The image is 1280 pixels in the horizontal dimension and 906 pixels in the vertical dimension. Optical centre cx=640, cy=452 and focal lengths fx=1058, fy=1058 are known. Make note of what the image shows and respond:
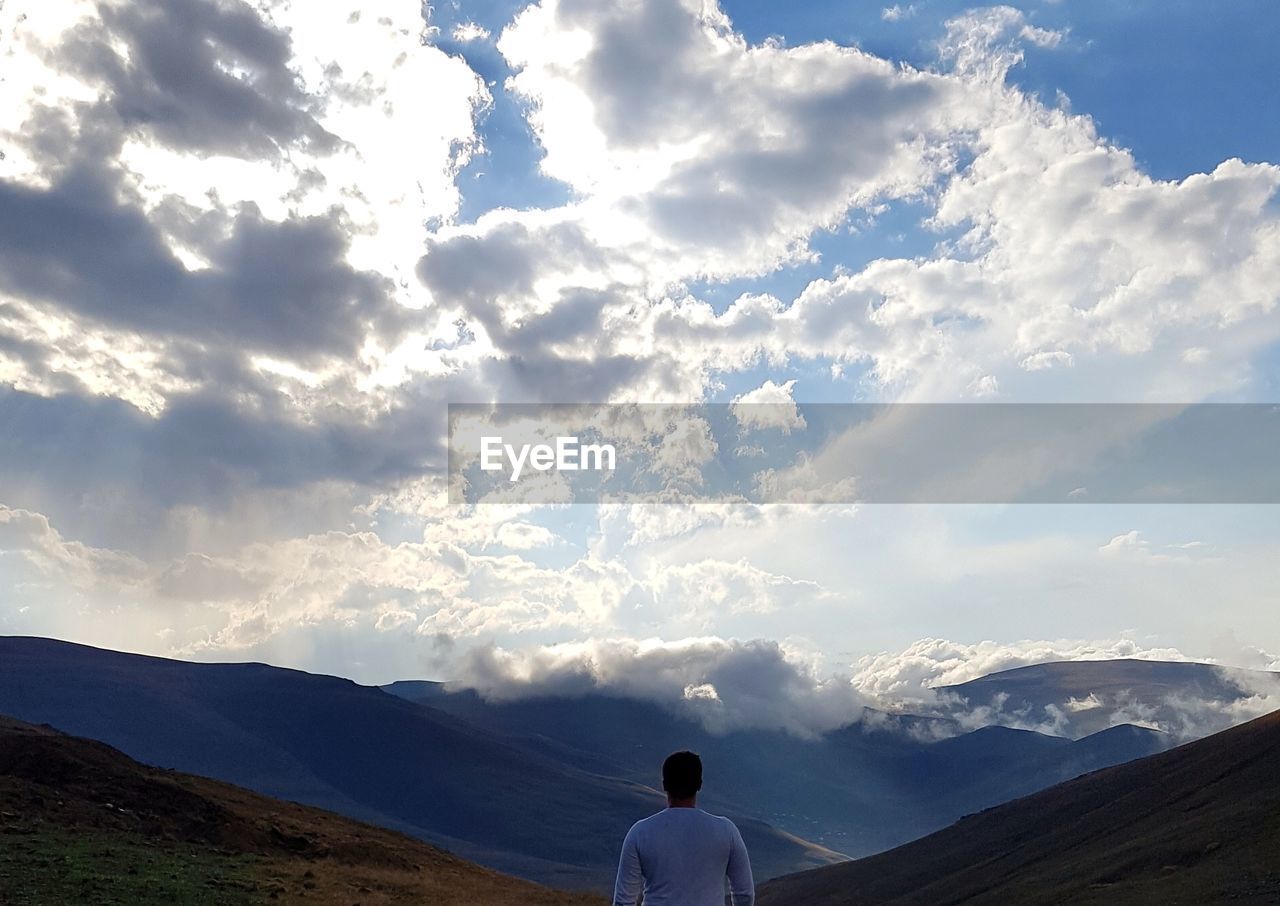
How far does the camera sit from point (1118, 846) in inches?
3949

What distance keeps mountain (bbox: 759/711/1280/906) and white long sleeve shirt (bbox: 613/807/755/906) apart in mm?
64582

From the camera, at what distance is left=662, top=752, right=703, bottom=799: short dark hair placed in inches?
417

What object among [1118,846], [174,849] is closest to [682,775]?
[174,849]

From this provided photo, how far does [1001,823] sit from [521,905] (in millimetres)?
130776

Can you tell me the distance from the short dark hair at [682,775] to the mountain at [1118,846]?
212 ft

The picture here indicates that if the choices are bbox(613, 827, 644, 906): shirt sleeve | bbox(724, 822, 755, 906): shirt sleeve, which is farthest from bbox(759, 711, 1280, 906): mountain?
bbox(613, 827, 644, 906): shirt sleeve

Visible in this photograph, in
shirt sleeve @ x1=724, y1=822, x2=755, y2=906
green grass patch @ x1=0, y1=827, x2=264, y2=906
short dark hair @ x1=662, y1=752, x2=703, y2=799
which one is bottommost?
green grass patch @ x1=0, y1=827, x2=264, y2=906

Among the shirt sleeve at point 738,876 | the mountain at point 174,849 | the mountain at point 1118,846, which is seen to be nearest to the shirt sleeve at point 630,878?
the shirt sleeve at point 738,876

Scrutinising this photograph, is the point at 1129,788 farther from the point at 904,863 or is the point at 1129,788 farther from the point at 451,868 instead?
the point at 451,868

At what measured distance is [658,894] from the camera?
10219 mm

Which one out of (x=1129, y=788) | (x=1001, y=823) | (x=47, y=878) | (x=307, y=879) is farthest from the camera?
(x=1001, y=823)

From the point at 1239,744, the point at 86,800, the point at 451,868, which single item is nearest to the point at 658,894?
the point at 86,800

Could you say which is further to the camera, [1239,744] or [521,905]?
[1239,744]

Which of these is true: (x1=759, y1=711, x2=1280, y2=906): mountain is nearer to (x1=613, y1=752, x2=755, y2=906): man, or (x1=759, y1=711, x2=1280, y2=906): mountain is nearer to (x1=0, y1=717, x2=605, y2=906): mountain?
(x1=0, y1=717, x2=605, y2=906): mountain
